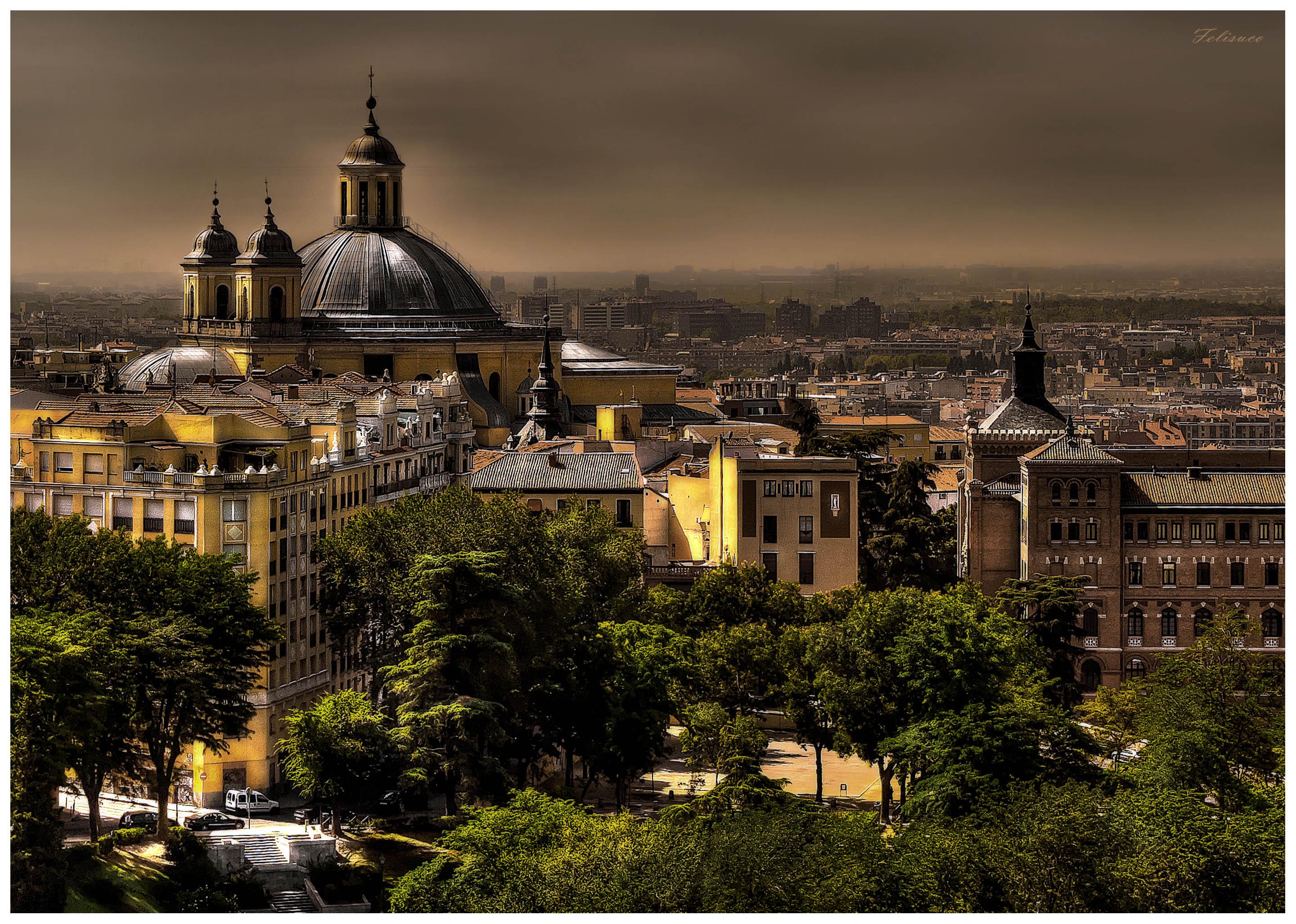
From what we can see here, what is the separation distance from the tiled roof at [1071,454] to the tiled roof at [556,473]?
30.8 ft

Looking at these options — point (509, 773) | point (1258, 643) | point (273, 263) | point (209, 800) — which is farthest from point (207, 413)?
point (273, 263)

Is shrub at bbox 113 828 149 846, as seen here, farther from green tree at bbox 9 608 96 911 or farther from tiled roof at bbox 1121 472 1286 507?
tiled roof at bbox 1121 472 1286 507

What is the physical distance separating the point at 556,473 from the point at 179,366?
17.2m

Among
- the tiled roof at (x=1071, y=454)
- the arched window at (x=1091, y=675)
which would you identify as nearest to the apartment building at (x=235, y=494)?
the tiled roof at (x=1071, y=454)

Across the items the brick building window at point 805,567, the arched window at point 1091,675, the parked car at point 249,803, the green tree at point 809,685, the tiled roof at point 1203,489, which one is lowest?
the parked car at point 249,803

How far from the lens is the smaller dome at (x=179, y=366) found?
73.7 meters

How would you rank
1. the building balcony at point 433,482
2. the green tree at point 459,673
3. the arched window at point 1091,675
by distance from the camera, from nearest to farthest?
the green tree at point 459,673 → the arched window at point 1091,675 → the building balcony at point 433,482

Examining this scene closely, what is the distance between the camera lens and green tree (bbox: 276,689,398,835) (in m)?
43.5

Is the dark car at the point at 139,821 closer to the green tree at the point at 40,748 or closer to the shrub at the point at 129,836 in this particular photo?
the shrub at the point at 129,836

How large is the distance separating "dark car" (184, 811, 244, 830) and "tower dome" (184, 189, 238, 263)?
3793 centimetres

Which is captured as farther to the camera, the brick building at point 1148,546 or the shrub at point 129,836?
the brick building at point 1148,546

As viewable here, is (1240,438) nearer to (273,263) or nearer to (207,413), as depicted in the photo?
(273,263)

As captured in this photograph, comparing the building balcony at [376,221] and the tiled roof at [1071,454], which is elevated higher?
the building balcony at [376,221]

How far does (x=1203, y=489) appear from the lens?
58781 millimetres
